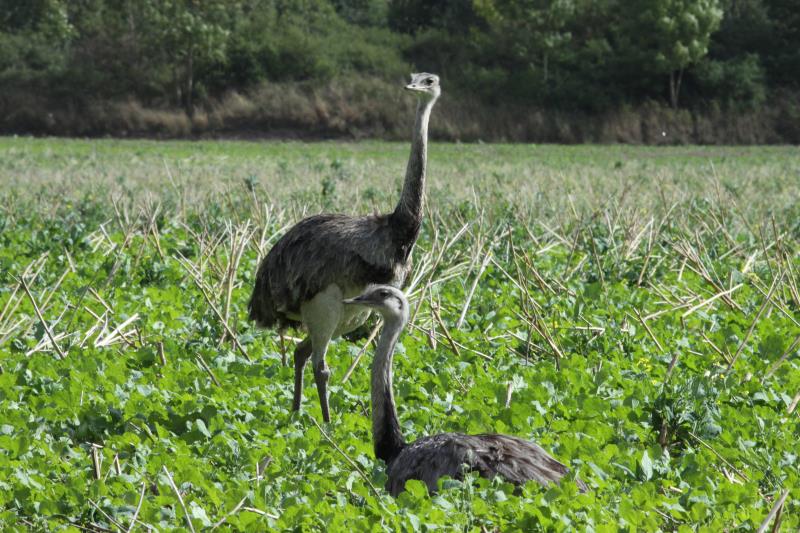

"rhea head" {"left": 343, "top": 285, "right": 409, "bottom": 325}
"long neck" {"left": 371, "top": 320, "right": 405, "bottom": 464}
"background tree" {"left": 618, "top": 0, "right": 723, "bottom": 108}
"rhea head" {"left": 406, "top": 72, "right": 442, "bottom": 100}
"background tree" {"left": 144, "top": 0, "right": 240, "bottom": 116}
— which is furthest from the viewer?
"background tree" {"left": 144, "top": 0, "right": 240, "bottom": 116}

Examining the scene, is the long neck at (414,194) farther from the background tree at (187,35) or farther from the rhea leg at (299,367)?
the background tree at (187,35)

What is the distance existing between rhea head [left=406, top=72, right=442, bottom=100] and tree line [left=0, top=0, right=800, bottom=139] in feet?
123

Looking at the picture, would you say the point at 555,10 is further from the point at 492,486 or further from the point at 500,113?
the point at 492,486

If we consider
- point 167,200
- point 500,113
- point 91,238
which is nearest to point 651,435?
point 91,238

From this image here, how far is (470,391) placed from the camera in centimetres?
638

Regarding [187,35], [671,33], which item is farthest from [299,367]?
[187,35]

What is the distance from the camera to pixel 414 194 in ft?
21.3

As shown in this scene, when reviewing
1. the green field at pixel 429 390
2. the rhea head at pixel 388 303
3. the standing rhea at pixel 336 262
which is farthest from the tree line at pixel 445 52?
the rhea head at pixel 388 303

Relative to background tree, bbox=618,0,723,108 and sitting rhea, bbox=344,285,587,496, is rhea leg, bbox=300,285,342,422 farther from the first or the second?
background tree, bbox=618,0,723,108

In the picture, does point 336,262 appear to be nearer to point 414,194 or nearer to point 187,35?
point 414,194

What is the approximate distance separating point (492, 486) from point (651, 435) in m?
1.52

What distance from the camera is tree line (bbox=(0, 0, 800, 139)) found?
147ft

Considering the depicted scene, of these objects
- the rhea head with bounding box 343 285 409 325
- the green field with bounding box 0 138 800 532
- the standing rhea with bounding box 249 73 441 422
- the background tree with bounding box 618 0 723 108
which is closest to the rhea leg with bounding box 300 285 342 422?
the standing rhea with bounding box 249 73 441 422

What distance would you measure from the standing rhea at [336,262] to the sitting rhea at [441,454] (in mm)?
1107
